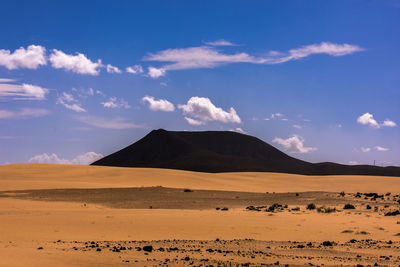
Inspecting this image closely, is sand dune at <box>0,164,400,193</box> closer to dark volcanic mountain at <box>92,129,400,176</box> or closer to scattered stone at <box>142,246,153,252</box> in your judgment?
scattered stone at <box>142,246,153,252</box>

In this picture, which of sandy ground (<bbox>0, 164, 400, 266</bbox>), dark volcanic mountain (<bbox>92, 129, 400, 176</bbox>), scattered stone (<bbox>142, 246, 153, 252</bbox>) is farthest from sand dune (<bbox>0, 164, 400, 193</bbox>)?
dark volcanic mountain (<bbox>92, 129, 400, 176</bbox>)

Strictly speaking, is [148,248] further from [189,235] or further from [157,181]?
[157,181]

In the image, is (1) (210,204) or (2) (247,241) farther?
(1) (210,204)

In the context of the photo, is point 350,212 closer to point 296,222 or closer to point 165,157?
point 296,222

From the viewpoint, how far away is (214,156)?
343 ft

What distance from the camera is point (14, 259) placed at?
28.8 feet

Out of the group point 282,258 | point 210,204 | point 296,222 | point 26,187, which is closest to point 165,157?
point 26,187

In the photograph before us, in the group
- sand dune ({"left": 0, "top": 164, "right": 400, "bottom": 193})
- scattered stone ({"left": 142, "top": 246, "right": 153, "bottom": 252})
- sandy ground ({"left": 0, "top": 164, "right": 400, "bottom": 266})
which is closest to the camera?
sandy ground ({"left": 0, "top": 164, "right": 400, "bottom": 266})

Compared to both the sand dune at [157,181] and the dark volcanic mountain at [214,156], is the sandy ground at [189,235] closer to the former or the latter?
the sand dune at [157,181]

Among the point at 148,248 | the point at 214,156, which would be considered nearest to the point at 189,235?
the point at 148,248

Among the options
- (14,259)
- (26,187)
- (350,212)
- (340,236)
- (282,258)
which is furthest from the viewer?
(26,187)

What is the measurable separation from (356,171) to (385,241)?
3657 inches

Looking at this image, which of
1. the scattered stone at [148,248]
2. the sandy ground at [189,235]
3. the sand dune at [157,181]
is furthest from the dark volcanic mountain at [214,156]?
the scattered stone at [148,248]

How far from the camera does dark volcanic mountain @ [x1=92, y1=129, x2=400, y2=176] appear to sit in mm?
97438
